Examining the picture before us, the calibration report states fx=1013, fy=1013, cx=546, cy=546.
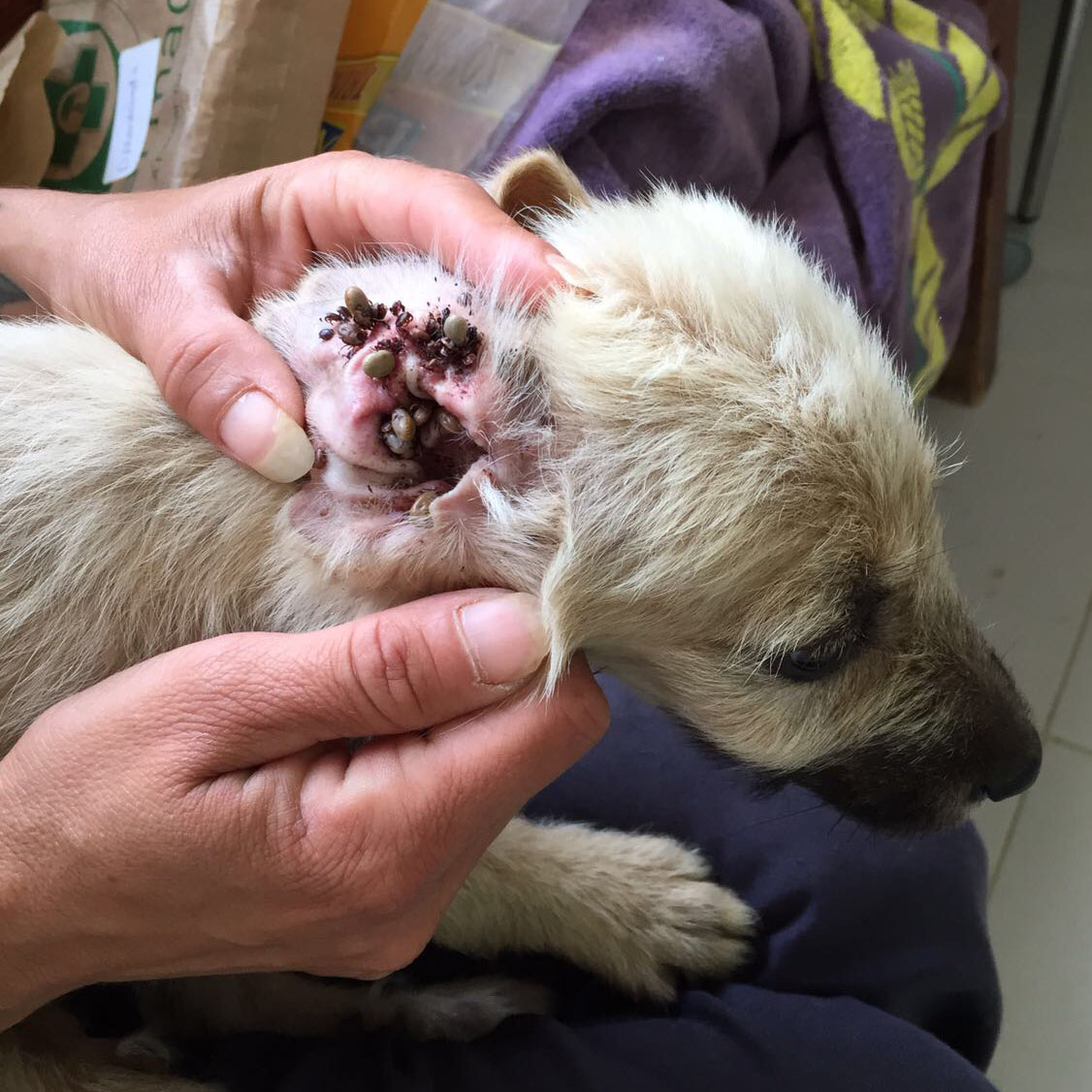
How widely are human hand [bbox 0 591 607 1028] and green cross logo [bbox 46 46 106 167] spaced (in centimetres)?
114

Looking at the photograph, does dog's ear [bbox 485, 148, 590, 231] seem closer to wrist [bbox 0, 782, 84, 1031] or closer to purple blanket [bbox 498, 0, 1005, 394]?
purple blanket [bbox 498, 0, 1005, 394]

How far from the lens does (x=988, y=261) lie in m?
2.55

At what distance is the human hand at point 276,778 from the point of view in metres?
0.97

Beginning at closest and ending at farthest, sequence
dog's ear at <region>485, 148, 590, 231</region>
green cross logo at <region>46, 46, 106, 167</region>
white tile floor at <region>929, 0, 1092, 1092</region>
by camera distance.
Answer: dog's ear at <region>485, 148, 590, 231</region> → green cross logo at <region>46, 46, 106, 167</region> → white tile floor at <region>929, 0, 1092, 1092</region>

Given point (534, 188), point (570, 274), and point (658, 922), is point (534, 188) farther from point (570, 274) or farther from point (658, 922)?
point (658, 922)

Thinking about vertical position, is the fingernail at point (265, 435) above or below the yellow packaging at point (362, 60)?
below

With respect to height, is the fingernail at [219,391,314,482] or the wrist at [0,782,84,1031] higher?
the fingernail at [219,391,314,482]

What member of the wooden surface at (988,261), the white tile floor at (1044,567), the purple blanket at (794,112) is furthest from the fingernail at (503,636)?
the wooden surface at (988,261)

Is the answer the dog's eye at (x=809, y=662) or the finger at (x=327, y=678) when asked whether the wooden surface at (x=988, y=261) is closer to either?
the dog's eye at (x=809, y=662)

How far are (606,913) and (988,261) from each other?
6.44ft

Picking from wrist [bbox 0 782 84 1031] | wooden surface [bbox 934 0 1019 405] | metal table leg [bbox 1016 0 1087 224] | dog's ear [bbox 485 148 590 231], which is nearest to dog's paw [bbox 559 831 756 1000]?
wrist [bbox 0 782 84 1031]

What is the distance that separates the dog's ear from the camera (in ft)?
3.84

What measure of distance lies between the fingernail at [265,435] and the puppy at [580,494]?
0.09 feet

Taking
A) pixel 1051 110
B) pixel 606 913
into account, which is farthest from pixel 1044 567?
pixel 606 913
